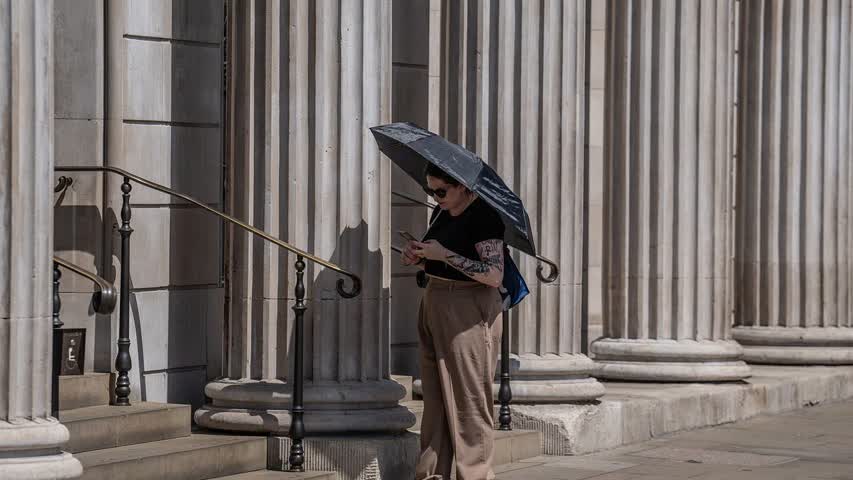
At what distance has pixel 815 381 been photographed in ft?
49.8

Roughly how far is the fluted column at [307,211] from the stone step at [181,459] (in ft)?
0.71

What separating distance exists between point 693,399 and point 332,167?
470 centimetres

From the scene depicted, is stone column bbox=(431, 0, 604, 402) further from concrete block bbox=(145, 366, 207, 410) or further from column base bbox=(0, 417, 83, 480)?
column base bbox=(0, 417, 83, 480)

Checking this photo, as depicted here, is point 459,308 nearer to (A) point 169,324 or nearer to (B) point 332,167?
(B) point 332,167

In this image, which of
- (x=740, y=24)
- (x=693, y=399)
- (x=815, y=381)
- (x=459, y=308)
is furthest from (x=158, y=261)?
(x=740, y=24)

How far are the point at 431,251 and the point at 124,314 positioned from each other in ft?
6.89

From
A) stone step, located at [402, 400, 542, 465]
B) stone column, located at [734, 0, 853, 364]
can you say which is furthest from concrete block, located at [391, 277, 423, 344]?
stone column, located at [734, 0, 853, 364]

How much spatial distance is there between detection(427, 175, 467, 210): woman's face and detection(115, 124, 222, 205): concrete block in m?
2.12

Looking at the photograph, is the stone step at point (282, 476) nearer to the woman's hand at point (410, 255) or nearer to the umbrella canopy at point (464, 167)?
the woman's hand at point (410, 255)

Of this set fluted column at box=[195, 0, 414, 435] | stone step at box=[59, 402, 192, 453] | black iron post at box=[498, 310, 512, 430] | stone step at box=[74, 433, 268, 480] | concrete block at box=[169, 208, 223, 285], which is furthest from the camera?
black iron post at box=[498, 310, 512, 430]

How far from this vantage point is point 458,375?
8.93 m

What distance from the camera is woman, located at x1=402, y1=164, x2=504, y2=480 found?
8.90 metres

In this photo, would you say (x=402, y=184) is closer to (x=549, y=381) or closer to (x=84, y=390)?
(x=549, y=381)

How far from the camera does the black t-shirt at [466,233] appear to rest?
29.2 feet
